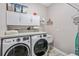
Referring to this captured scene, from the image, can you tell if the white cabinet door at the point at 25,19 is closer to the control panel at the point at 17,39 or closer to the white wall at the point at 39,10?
the white wall at the point at 39,10

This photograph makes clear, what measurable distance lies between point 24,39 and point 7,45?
1.14 ft

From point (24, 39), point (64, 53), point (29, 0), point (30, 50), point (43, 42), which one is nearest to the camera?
point (29, 0)

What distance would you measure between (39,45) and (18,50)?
1.65 feet

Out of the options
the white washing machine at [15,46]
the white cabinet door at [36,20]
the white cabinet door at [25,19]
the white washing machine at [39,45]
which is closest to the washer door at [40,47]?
the white washing machine at [39,45]

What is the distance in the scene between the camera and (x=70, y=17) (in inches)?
75.2

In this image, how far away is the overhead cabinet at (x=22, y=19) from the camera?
1.81m

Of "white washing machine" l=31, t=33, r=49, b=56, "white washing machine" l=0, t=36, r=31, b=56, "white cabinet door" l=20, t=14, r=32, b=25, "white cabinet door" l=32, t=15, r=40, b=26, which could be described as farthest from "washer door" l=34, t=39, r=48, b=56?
"white cabinet door" l=20, t=14, r=32, b=25

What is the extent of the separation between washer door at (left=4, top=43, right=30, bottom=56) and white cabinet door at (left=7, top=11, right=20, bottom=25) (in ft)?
1.59

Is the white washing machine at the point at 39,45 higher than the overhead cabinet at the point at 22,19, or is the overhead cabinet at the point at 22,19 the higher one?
the overhead cabinet at the point at 22,19

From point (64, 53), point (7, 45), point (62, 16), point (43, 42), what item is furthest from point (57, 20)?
point (7, 45)

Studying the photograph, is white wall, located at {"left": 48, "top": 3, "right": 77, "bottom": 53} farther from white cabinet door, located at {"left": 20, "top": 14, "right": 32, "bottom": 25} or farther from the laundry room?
white cabinet door, located at {"left": 20, "top": 14, "right": 32, "bottom": 25}

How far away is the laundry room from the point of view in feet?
5.84

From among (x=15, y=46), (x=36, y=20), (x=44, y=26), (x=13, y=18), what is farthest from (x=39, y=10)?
(x=15, y=46)

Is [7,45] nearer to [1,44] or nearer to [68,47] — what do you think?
[1,44]
